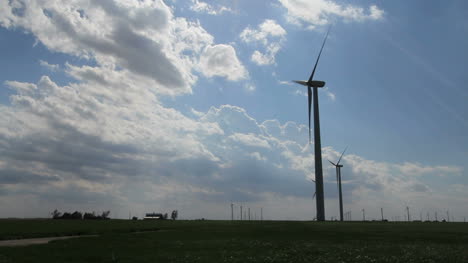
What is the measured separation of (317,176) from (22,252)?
322ft

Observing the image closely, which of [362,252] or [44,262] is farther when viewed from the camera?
[362,252]

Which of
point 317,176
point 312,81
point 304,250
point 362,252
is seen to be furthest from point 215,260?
point 312,81

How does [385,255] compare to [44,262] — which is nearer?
[44,262]

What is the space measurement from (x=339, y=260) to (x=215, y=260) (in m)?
8.75

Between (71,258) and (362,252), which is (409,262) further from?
(71,258)

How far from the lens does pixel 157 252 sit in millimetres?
33094

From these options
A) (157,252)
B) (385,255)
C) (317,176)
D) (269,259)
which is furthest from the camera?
(317,176)

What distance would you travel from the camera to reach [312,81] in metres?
140

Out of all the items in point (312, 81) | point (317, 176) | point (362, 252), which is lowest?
point (362, 252)

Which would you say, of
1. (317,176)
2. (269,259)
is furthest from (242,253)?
(317,176)

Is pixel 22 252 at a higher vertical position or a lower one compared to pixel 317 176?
lower

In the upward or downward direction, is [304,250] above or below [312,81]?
below

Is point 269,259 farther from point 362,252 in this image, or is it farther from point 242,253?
point 362,252

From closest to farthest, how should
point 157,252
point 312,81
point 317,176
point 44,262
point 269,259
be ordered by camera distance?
1. point 44,262
2. point 269,259
3. point 157,252
4. point 317,176
5. point 312,81
